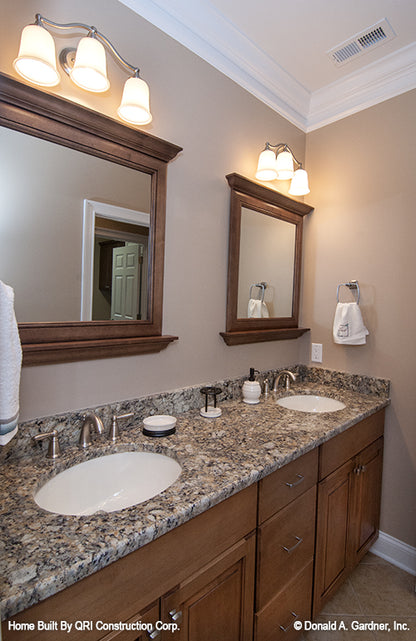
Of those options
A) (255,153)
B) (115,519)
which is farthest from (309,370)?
(115,519)

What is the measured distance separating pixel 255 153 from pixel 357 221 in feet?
A: 2.44

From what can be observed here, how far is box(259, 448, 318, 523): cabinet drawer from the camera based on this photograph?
3.76 ft

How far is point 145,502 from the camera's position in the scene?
2.90 ft

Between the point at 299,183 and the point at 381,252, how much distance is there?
630mm

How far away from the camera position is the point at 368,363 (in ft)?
6.61

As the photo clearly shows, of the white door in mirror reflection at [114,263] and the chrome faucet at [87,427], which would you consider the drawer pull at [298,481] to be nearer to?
the chrome faucet at [87,427]

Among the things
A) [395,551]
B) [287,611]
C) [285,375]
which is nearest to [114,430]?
[287,611]

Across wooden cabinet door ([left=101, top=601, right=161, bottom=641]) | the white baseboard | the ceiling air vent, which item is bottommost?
the white baseboard

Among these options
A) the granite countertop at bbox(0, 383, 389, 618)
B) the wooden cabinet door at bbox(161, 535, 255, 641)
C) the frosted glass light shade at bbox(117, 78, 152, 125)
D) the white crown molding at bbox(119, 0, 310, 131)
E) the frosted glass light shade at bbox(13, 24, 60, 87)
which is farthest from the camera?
the white crown molding at bbox(119, 0, 310, 131)

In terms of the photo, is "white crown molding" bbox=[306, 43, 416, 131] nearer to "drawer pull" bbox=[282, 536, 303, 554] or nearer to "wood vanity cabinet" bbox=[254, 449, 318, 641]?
"wood vanity cabinet" bbox=[254, 449, 318, 641]

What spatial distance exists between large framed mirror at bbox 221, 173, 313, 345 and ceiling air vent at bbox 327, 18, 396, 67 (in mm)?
762

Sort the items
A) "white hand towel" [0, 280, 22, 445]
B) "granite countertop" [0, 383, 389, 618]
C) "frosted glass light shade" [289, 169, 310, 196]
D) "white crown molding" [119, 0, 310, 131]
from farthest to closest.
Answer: "frosted glass light shade" [289, 169, 310, 196] → "white crown molding" [119, 0, 310, 131] → "white hand towel" [0, 280, 22, 445] → "granite countertop" [0, 383, 389, 618]

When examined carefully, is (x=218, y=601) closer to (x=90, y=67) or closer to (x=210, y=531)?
(x=210, y=531)

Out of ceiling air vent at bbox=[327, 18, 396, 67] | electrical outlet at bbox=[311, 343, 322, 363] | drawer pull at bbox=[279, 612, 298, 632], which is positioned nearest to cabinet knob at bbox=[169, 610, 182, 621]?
drawer pull at bbox=[279, 612, 298, 632]
